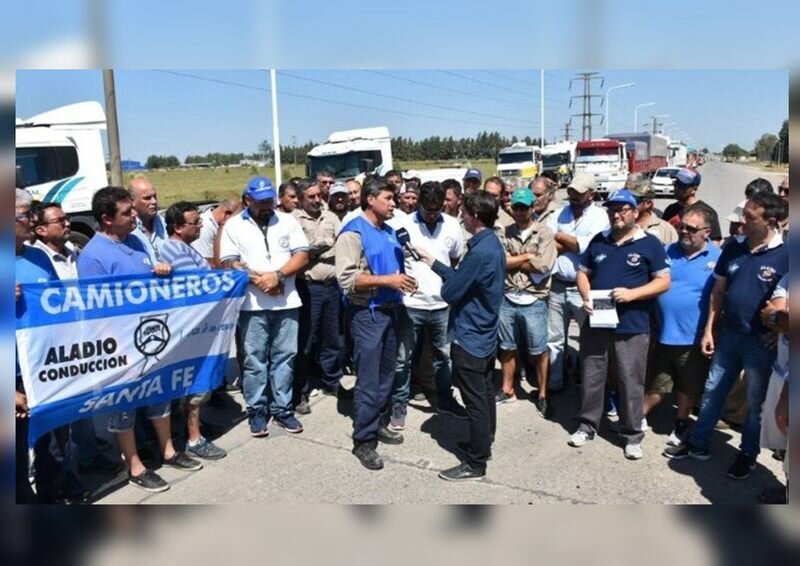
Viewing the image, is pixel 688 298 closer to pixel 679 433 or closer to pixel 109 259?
pixel 679 433

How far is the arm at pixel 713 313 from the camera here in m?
4.02

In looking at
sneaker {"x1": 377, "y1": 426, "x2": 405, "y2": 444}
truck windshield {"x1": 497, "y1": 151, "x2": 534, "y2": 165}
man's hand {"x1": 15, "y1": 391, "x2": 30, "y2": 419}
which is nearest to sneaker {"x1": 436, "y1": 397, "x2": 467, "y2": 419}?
sneaker {"x1": 377, "y1": 426, "x2": 405, "y2": 444}

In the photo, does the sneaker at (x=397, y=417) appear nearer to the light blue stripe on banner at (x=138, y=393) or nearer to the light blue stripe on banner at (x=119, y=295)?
the light blue stripe on banner at (x=138, y=393)

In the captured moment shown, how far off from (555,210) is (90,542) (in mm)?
4340

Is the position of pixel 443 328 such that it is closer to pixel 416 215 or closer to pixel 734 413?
pixel 416 215

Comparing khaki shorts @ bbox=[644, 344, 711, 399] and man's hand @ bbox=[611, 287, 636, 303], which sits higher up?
man's hand @ bbox=[611, 287, 636, 303]

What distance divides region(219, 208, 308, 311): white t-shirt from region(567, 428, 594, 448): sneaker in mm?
2355

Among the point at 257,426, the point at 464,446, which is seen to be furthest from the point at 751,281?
the point at 257,426

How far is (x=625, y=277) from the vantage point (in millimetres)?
4156

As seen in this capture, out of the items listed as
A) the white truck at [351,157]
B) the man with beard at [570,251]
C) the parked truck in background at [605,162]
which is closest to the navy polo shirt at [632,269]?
the man with beard at [570,251]

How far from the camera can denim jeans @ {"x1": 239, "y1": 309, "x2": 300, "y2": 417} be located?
4.56 meters

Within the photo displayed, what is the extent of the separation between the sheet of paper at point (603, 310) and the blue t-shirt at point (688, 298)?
464 mm

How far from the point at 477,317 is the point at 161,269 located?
212 centimetres

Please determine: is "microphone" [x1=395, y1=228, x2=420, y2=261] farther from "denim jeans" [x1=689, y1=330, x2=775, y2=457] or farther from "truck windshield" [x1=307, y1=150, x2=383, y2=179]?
"truck windshield" [x1=307, y1=150, x2=383, y2=179]
